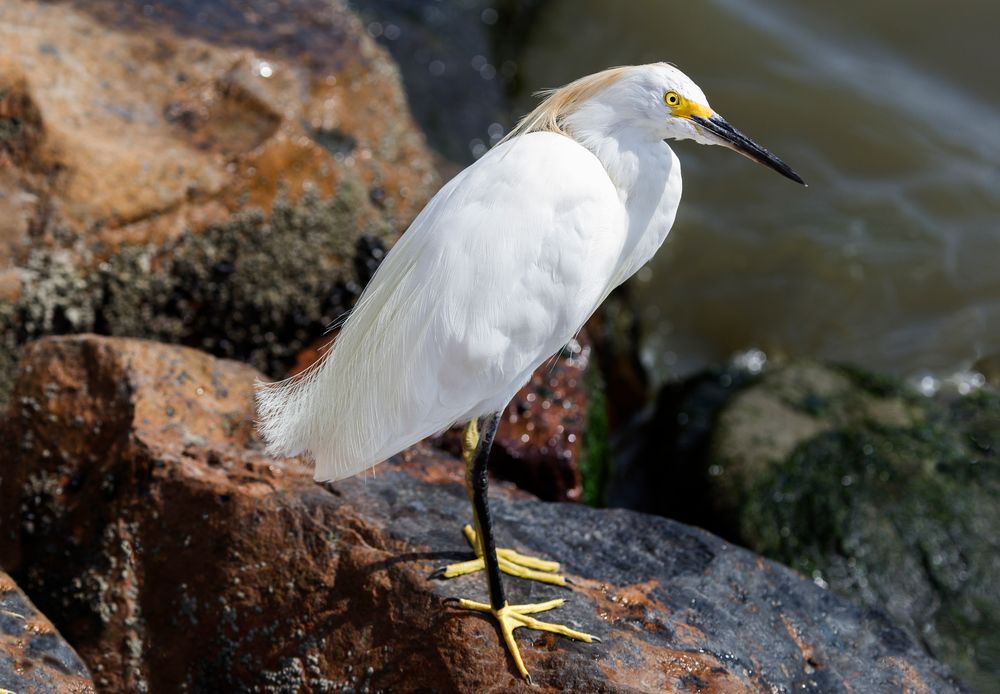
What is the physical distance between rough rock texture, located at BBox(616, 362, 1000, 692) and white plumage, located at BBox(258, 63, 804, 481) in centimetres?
187

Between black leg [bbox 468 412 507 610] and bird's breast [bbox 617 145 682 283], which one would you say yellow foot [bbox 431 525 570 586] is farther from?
bird's breast [bbox 617 145 682 283]

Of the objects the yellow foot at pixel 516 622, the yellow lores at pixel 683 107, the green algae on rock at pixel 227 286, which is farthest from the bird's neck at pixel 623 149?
the green algae on rock at pixel 227 286

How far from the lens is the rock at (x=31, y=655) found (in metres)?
2.46

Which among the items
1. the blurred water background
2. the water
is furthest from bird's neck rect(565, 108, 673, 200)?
the water

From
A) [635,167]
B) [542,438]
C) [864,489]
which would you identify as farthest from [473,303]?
[864,489]

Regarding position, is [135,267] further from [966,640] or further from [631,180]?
[966,640]

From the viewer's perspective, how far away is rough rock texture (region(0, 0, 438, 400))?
3.76 metres

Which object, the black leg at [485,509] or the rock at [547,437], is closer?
the black leg at [485,509]

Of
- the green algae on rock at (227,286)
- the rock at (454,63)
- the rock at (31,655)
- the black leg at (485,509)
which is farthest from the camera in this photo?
the rock at (454,63)

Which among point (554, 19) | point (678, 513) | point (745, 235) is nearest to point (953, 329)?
point (745, 235)

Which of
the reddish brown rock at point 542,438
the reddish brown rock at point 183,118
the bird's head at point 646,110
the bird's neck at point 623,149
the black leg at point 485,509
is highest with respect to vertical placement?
the bird's head at point 646,110

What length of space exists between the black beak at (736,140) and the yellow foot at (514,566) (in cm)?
138

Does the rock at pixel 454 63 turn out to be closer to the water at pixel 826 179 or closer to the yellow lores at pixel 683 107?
the water at pixel 826 179

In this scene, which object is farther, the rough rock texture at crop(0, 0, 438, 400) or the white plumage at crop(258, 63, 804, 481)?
the rough rock texture at crop(0, 0, 438, 400)
